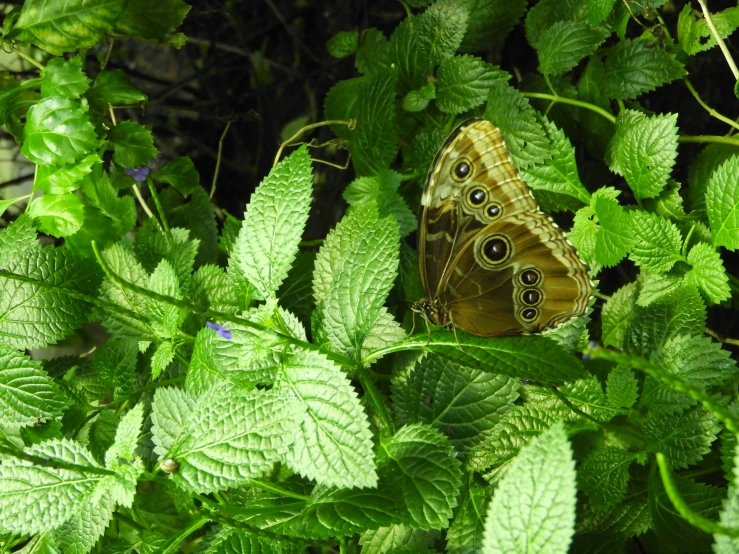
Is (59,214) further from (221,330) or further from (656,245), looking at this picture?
(656,245)

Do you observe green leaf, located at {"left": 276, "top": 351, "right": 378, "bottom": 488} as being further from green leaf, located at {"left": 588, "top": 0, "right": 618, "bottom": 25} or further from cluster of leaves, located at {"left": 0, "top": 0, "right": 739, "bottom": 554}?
green leaf, located at {"left": 588, "top": 0, "right": 618, "bottom": 25}

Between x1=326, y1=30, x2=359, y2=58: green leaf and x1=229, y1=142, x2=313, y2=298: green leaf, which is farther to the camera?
x1=326, y1=30, x2=359, y2=58: green leaf

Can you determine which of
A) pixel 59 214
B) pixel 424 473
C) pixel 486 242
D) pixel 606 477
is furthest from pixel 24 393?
pixel 606 477

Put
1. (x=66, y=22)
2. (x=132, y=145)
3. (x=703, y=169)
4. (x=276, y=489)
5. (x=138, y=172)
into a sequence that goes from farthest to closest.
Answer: (x=138, y=172) < (x=132, y=145) < (x=66, y=22) < (x=703, y=169) < (x=276, y=489)

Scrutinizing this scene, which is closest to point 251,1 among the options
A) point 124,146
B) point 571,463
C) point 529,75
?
point 124,146

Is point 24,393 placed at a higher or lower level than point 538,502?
lower

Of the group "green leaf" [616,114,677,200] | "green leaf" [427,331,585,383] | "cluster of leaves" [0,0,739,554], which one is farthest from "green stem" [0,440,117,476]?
"green leaf" [616,114,677,200]

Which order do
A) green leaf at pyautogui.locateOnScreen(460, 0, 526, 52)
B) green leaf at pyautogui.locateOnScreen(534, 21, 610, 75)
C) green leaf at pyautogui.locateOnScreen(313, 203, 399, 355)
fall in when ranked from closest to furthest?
green leaf at pyautogui.locateOnScreen(313, 203, 399, 355) < green leaf at pyautogui.locateOnScreen(534, 21, 610, 75) < green leaf at pyautogui.locateOnScreen(460, 0, 526, 52)
